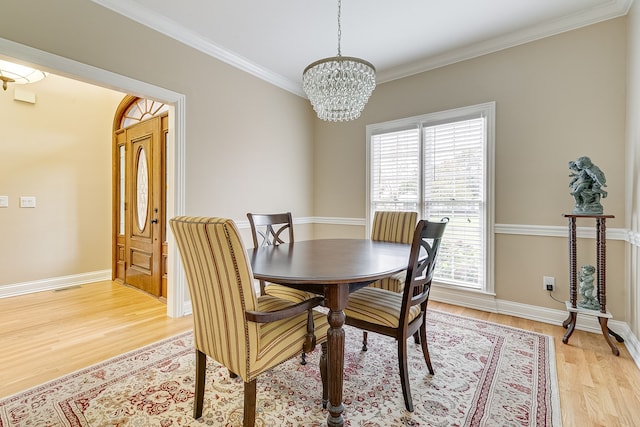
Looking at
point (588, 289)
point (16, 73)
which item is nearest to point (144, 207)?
point (16, 73)

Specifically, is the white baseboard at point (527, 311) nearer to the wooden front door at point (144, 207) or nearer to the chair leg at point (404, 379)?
the chair leg at point (404, 379)

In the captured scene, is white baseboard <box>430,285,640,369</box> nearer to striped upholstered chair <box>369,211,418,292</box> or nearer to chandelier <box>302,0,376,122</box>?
striped upholstered chair <box>369,211,418,292</box>

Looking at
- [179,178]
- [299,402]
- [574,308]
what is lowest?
[299,402]

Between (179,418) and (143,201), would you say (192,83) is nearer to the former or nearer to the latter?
(143,201)

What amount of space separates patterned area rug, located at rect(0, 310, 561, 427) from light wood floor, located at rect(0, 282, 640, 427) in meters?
0.13

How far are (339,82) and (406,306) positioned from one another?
4.97 feet

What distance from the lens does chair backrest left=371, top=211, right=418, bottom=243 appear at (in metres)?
2.67

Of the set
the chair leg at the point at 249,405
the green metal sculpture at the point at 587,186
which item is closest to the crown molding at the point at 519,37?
the green metal sculpture at the point at 587,186

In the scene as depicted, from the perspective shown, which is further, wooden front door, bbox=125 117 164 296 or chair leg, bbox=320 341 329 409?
wooden front door, bbox=125 117 164 296

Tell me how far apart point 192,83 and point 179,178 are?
0.98 m

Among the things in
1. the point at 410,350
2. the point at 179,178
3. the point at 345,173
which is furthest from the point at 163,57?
the point at 410,350

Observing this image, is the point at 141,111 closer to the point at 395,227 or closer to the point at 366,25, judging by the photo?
the point at 366,25

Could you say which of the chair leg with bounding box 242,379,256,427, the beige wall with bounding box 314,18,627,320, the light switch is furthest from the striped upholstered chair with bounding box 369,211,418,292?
the light switch

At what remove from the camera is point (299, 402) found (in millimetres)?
1628
